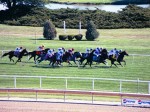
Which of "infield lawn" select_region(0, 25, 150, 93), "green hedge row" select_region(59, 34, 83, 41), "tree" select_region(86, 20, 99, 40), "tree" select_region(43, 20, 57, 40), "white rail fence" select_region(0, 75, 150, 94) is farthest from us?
"green hedge row" select_region(59, 34, 83, 41)

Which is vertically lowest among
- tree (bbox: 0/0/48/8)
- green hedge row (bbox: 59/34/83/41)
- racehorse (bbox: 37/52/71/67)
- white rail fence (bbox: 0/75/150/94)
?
white rail fence (bbox: 0/75/150/94)

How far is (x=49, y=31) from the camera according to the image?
40281mm

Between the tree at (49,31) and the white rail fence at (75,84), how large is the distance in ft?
40.8

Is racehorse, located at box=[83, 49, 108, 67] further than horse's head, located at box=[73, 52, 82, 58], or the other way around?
horse's head, located at box=[73, 52, 82, 58]

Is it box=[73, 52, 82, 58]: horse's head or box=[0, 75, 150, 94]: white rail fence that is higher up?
box=[73, 52, 82, 58]: horse's head

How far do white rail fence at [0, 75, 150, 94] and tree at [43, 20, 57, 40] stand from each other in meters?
Answer: 12.4

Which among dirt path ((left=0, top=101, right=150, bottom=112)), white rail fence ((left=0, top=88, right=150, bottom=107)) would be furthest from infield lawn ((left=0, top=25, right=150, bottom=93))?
dirt path ((left=0, top=101, right=150, bottom=112))

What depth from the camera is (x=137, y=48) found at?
3678 centimetres

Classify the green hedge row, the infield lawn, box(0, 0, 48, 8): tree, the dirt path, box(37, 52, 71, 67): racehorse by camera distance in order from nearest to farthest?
the dirt path < the infield lawn < box(37, 52, 71, 67): racehorse < the green hedge row < box(0, 0, 48, 8): tree

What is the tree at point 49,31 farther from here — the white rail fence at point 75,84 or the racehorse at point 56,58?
the white rail fence at point 75,84

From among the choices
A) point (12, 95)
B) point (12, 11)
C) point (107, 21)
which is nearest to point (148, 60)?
point (12, 95)

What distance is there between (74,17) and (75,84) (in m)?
21.8

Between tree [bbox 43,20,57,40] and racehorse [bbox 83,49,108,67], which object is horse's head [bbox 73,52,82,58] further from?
tree [bbox 43,20,57,40]

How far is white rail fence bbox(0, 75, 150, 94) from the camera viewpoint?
25.8 metres
